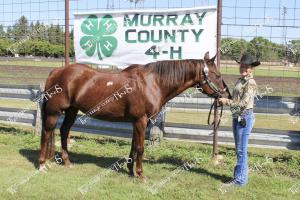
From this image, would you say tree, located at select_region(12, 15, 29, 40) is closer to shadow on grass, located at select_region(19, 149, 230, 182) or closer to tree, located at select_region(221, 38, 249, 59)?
shadow on grass, located at select_region(19, 149, 230, 182)

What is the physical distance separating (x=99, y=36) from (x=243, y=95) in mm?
3790

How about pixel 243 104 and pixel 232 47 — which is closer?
pixel 243 104

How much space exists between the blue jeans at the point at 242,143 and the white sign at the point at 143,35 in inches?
76.3

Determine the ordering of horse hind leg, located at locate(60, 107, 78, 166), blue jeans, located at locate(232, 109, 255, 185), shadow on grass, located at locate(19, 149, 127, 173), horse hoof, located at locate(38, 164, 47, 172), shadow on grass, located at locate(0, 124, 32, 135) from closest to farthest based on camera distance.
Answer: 1. blue jeans, located at locate(232, 109, 255, 185)
2. horse hoof, located at locate(38, 164, 47, 172)
3. horse hind leg, located at locate(60, 107, 78, 166)
4. shadow on grass, located at locate(19, 149, 127, 173)
5. shadow on grass, located at locate(0, 124, 32, 135)

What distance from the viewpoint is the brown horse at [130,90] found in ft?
21.0

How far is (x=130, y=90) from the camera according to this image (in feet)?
21.1

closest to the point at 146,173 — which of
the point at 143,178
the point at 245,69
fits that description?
the point at 143,178

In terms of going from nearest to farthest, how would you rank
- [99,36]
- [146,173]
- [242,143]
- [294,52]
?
[242,143], [146,173], [294,52], [99,36]

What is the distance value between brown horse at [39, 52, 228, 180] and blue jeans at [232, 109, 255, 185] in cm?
70

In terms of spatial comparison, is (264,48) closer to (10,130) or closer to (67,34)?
(67,34)

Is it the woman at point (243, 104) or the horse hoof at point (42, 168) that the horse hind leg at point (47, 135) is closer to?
the horse hoof at point (42, 168)

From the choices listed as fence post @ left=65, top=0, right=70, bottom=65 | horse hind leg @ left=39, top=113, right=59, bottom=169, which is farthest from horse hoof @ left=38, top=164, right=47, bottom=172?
fence post @ left=65, top=0, right=70, bottom=65

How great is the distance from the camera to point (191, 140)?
812cm

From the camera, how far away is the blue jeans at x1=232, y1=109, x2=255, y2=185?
5.88m
